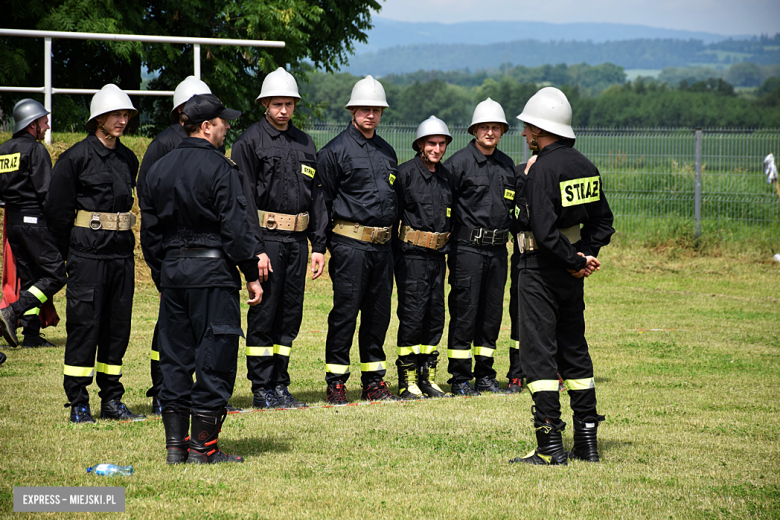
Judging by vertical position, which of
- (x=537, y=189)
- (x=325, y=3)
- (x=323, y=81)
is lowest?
(x=537, y=189)

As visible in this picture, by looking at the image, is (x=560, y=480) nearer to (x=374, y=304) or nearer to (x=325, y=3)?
(x=374, y=304)

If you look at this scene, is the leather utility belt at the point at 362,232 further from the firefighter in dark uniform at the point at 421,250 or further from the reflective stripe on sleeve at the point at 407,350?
the reflective stripe on sleeve at the point at 407,350

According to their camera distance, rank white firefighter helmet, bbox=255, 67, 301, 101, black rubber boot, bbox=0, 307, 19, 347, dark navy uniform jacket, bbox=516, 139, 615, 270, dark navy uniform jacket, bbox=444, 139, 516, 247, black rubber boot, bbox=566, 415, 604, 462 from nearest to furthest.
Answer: dark navy uniform jacket, bbox=516, 139, 615, 270 → black rubber boot, bbox=566, 415, 604, 462 → white firefighter helmet, bbox=255, 67, 301, 101 → dark navy uniform jacket, bbox=444, 139, 516, 247 → black rubber boot, bbox=0, 307, 19, 347

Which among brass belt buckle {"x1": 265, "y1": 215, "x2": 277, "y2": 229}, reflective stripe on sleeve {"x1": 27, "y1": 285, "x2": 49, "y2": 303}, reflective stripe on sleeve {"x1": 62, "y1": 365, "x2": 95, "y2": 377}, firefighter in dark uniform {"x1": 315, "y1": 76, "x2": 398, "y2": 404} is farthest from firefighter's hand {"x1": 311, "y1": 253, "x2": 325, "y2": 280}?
reflective stripe on sleeve {"x1": 27, "y1": 285, "x2": 49, "y2": 303}

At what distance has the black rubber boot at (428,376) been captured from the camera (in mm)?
7953

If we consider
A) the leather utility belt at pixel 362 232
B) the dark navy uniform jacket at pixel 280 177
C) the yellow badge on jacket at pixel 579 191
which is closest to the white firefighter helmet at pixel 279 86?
the dark navy uniform jacket at pixel 280 177

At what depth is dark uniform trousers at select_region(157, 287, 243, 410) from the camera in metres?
5.20

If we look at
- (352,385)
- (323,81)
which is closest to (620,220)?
(352,385)

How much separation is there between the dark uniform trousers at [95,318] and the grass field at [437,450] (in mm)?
386

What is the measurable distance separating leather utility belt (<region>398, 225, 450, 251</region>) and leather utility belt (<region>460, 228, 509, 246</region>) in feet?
0.82

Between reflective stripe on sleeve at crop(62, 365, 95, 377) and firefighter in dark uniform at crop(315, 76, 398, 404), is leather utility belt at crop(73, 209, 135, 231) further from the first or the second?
firefighter in dark uniform at crop(315, 76, 398, 404)

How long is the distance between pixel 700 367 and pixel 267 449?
17.8ft

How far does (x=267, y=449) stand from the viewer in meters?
5.75

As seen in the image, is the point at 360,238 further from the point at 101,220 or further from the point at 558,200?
the point at 558,200
